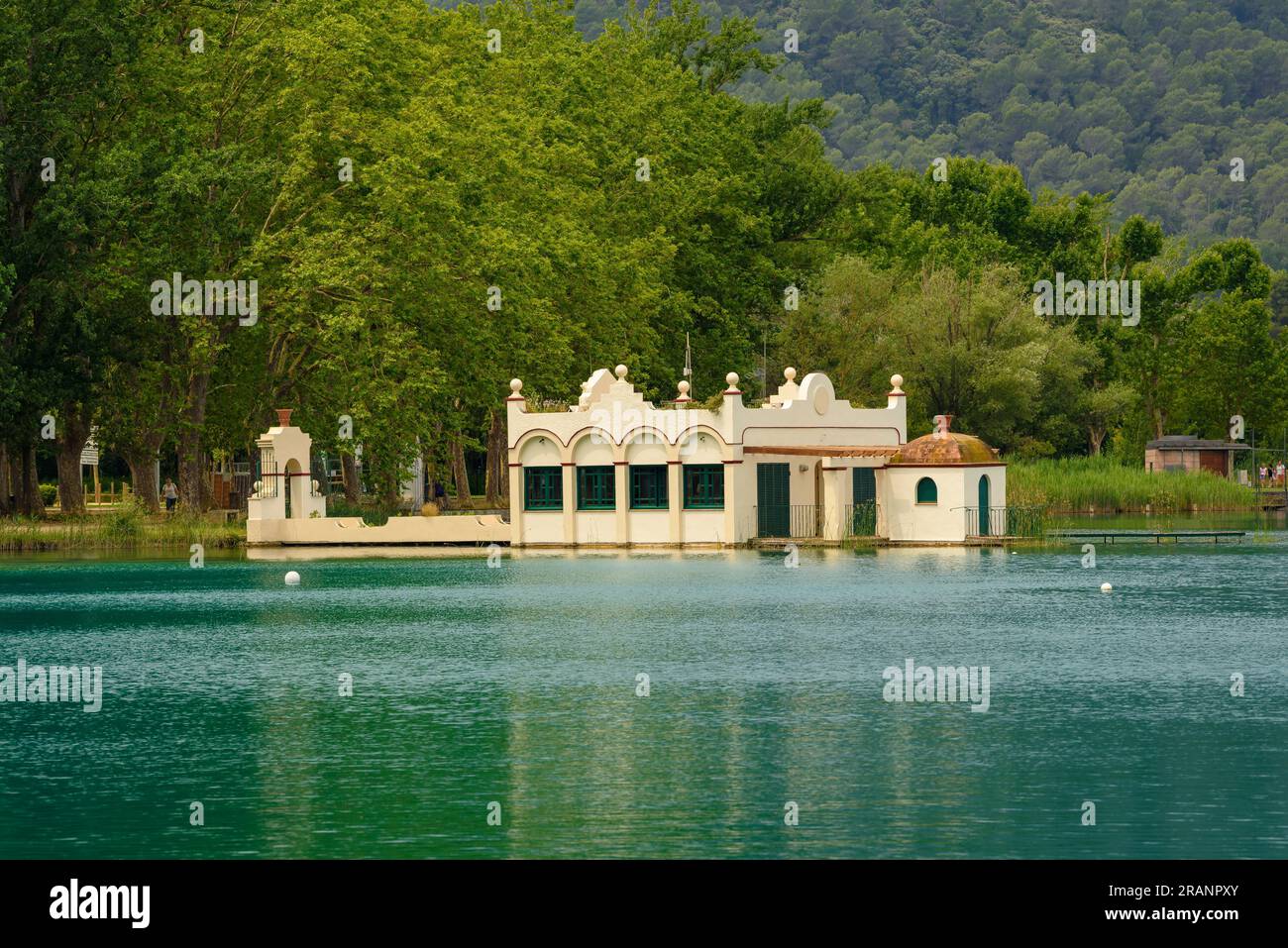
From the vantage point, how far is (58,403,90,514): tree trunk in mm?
76375

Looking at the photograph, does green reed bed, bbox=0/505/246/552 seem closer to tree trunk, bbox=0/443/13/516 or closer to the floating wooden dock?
tree trunk, bbox=0/443/13/516

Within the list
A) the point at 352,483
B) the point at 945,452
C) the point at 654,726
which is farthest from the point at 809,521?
the point at 654,726

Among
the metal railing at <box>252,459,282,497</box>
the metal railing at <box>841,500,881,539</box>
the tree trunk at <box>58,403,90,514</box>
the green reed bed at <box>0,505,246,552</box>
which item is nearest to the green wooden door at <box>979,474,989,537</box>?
the metal railing at <box>841,500,881,539</box>

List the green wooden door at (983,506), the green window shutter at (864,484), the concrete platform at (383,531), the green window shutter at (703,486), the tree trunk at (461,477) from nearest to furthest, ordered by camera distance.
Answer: the green wooden door at (983,506)
the green window shutter at (703,486)
the green window shutter at (864,484)
the concrete platform at (383,531)
the tree trunk at (461,477)

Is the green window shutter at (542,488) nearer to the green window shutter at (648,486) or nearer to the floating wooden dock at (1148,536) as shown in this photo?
the green window shutter at (648,486)

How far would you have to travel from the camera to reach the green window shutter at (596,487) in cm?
6962

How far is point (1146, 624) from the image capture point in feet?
134

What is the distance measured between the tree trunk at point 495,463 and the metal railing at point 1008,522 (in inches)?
976

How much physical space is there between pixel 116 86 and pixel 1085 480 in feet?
152

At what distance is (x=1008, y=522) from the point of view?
69.4m

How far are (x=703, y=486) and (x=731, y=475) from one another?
1.35 metres

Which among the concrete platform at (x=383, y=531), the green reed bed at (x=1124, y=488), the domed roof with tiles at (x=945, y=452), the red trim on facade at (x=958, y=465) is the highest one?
the domed roof with tiles at (x=945, y=452)

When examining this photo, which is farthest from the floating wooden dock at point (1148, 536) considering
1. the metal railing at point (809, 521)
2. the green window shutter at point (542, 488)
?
the green window shutter at point (542, 488)
